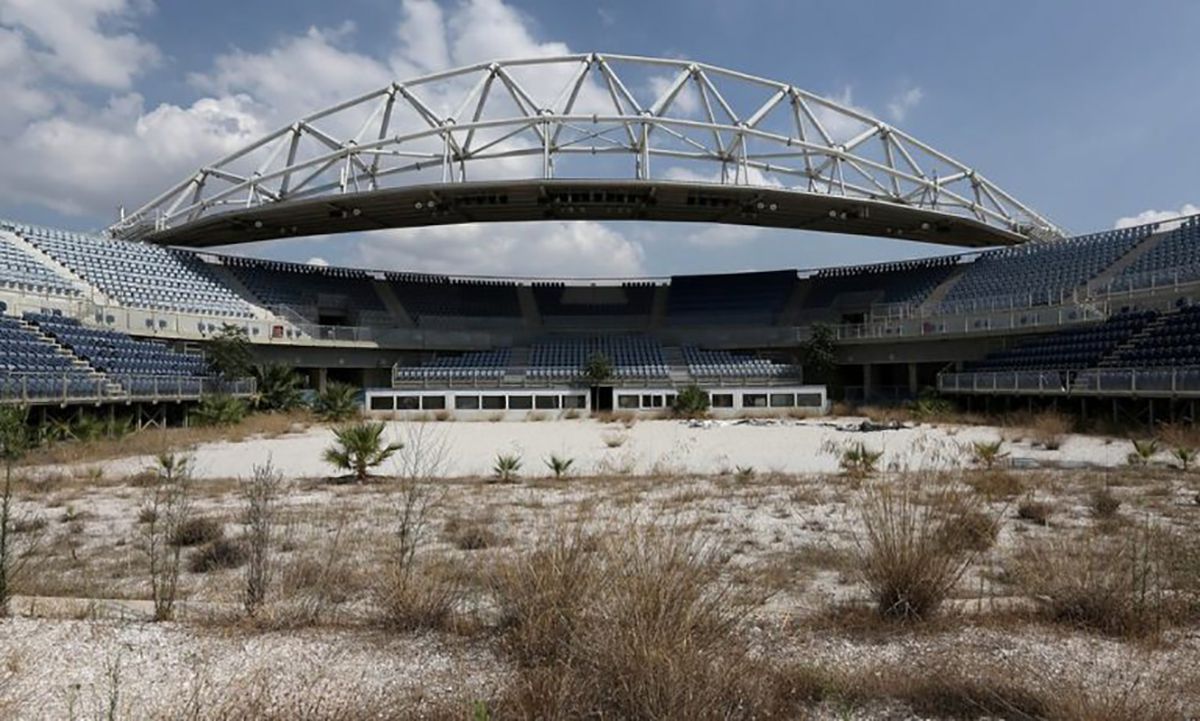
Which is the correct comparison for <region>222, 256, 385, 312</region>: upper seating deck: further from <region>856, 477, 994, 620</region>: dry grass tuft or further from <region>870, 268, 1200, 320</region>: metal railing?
<region>856, 477, 994, 620</region>: dry grass tuft

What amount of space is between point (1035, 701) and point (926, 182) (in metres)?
47.9

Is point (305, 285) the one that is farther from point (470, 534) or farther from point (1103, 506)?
point (1103, 506)

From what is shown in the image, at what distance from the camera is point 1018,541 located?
695cm

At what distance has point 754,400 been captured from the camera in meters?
37.4

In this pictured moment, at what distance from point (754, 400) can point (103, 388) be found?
3008cm

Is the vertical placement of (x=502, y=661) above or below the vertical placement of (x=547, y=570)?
below

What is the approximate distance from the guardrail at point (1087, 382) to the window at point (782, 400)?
Answer: 8126 millimetres

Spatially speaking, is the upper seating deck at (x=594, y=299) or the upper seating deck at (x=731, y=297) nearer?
the upper seating deck at (x=731, y=297)

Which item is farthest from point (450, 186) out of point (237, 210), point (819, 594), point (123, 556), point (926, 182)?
point (819, 594)

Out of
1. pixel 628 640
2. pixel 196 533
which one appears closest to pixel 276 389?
pixel 196 533

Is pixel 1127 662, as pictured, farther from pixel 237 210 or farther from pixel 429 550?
pixel 237 210

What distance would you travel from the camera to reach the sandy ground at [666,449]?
1430 centimetres

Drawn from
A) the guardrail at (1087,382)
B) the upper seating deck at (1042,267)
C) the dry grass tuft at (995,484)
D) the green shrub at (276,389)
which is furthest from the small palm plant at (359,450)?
the upper seating deck at (1042,267)

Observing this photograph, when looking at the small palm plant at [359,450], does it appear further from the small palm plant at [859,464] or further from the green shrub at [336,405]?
the green shrub at [336,405]
